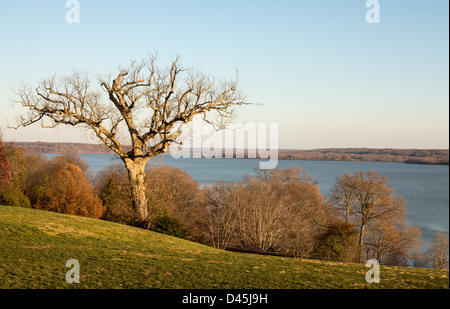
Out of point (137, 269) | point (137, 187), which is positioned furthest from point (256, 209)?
point (137, 269)

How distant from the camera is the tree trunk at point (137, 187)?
69.7ft

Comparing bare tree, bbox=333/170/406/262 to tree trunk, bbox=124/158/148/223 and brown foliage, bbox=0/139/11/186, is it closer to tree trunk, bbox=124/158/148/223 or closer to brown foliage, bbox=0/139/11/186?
tree trunk, bbox=124/158/148/223

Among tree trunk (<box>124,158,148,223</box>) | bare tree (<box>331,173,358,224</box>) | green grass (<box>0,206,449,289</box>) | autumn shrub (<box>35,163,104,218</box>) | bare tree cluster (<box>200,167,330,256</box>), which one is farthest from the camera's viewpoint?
bare tree (<box>331,173,358,224</box>)

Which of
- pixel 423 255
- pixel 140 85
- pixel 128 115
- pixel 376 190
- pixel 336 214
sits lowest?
pixel 423 255

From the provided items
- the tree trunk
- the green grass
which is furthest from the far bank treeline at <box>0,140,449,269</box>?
the green grass

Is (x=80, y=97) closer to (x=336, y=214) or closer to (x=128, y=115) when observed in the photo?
(x=128, y=115)

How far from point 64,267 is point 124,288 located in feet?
7.67

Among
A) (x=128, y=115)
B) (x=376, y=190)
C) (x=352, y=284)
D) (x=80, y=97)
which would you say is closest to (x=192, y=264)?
(x=352, y=284)

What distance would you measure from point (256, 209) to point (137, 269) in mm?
20483

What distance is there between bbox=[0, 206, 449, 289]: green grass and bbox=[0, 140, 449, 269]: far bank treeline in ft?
24.5

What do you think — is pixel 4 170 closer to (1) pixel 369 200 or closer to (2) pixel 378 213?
(1) pixel 369 200

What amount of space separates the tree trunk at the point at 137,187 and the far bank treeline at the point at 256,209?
49cm

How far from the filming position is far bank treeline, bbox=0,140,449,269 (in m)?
23.6
